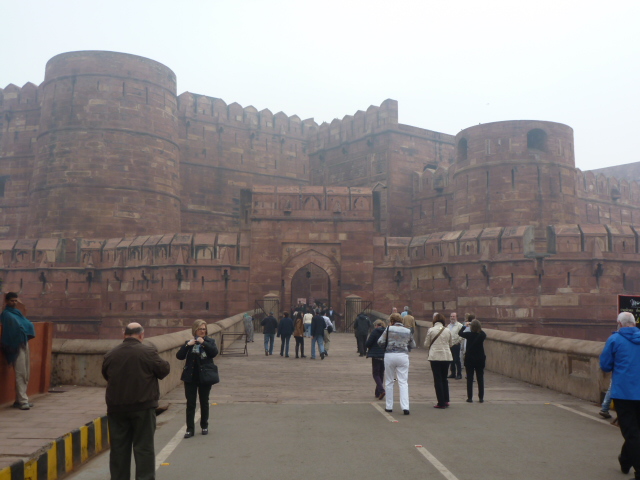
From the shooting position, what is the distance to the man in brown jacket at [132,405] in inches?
163

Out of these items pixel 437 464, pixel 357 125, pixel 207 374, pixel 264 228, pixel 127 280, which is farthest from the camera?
pixel 357 125

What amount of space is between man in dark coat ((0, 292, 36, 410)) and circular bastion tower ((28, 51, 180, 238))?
20724 millimetres

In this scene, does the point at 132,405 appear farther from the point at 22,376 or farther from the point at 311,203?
the point at 311,203

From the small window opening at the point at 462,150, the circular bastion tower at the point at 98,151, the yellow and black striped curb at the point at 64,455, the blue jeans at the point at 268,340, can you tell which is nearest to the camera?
the yellow and black striped curb at the point at 64,455

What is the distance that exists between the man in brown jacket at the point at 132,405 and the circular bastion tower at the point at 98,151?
2340 centimetres

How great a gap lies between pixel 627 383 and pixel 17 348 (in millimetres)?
5657

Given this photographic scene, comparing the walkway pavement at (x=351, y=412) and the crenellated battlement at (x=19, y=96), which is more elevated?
the crenellated battlement at (x=19, y=96)

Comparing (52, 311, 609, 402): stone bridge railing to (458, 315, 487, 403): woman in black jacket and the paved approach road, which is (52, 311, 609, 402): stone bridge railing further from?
(458, 315, 487, 403): woman in black jacket

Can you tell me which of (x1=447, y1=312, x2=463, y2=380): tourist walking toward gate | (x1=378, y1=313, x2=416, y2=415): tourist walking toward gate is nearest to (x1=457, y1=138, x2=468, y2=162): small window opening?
(x1=447, y1=312, x2=463, y2=380): tourist walking toward gate

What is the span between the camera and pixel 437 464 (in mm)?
4746

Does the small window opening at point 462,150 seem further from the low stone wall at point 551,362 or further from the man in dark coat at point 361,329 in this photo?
the low stone wall at point 551,362

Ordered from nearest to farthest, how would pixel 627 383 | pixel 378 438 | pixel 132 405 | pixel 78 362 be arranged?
pixel 132 405
pixel 627 383
pixel 378 438
pixel 78 362

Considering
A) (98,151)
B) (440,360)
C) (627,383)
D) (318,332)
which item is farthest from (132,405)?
(98,151)

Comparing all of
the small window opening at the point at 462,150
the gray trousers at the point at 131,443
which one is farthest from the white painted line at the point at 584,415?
the small window opening at the point at 462,150
